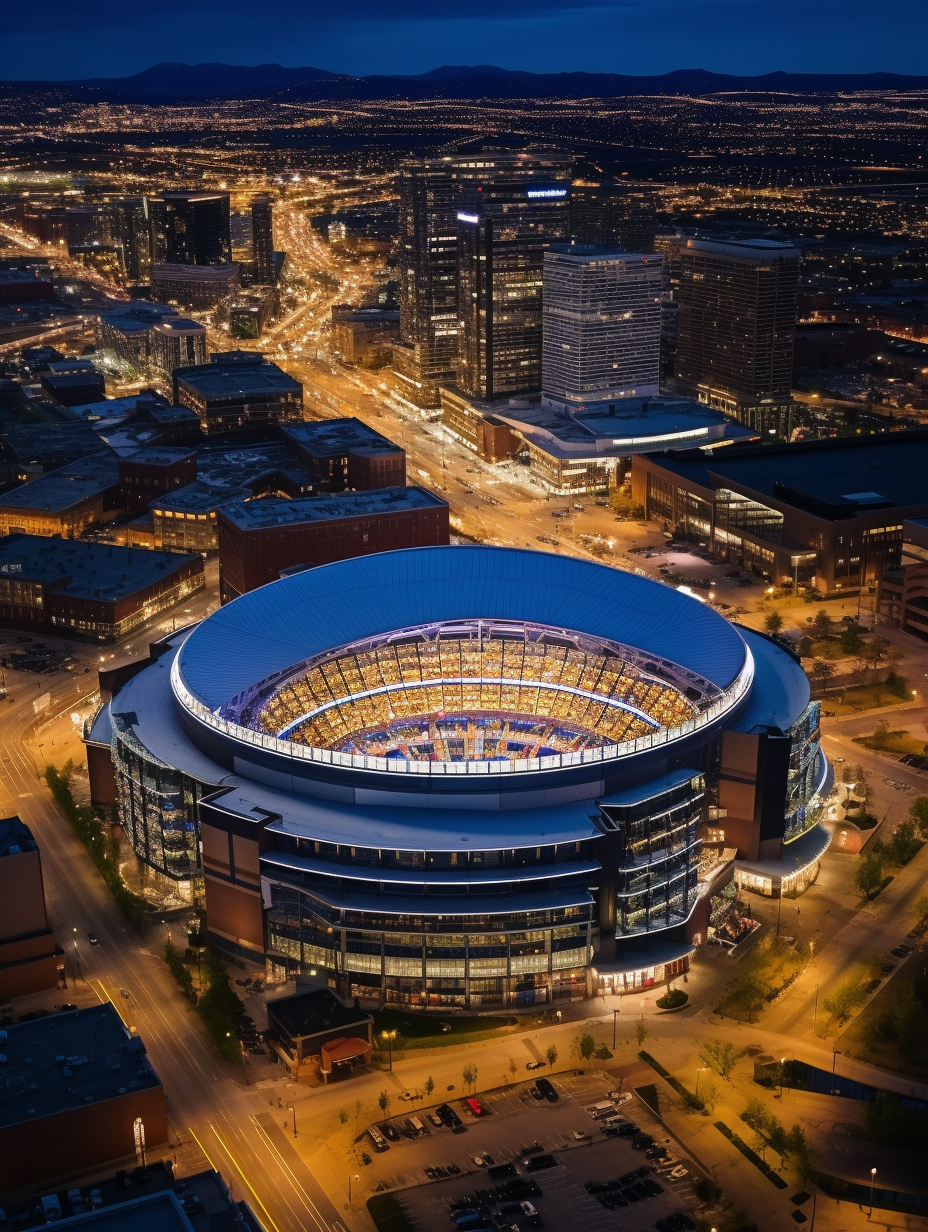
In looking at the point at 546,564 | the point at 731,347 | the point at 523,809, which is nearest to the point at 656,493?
the point at 731,347

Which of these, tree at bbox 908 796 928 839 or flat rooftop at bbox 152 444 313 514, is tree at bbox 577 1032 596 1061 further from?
flat rooftop at bbox 152 444 313 514

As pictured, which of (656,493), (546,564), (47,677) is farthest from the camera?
(656,493)


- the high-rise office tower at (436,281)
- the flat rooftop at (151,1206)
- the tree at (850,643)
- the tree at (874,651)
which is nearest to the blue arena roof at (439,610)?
the tree at (850,643)

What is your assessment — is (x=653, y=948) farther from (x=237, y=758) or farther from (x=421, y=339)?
(x=421, y=339)

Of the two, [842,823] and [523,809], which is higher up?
[523,809]

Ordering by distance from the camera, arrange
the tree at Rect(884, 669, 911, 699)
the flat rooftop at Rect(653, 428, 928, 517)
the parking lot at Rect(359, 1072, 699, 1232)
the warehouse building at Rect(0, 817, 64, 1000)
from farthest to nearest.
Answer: the flat rooftop at Rect(653, 428, 928, 517) → the tree at Rect(884, 669, 911, 699) → the warehouse building at Rect(0, 817, 64, 1000) → the parking lot at Rect(359, 1072, 699, 1232)

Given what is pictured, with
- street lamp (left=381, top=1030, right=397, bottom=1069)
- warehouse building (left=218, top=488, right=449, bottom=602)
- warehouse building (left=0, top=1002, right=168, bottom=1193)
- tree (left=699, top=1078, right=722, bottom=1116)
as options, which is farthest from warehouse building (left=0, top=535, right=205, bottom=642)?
tree (left=699, top=1078, right=722, bottom=1116)

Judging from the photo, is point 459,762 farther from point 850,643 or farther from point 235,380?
point 235,380
